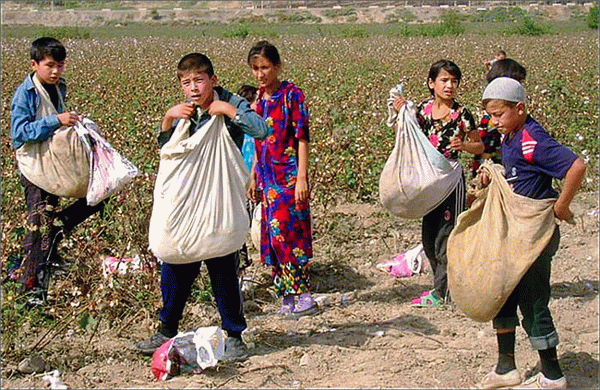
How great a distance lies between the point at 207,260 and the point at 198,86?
0.79 m

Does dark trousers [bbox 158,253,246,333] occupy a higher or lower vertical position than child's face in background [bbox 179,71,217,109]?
lower

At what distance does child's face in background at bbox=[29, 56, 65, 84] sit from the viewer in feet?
16.7

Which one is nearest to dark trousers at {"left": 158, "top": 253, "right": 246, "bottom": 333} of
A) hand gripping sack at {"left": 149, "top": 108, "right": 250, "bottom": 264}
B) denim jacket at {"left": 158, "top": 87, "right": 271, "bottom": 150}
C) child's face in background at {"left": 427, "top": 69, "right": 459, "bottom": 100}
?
hand gripping sack at {"left": 149, "top": 108, "right": 250, "bottom": 264}

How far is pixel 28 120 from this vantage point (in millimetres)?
5055

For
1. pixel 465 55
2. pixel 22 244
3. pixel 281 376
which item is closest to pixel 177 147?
pixel 281 376

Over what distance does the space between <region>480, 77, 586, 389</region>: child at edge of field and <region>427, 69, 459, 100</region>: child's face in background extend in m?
1.07

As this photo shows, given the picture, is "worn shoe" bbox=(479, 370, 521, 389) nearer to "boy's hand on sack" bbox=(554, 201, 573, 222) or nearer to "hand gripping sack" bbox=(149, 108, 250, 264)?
"boy's hand on sack" bbox=(554, 201, 573, 222)

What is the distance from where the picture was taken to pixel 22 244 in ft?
18.0

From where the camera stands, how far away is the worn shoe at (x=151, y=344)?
4.50 metres

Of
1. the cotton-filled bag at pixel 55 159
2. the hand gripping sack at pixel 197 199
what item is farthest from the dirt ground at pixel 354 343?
the cotton-filled bag at pixel 55 159

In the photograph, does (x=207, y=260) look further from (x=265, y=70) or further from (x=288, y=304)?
(x=265, y=70)

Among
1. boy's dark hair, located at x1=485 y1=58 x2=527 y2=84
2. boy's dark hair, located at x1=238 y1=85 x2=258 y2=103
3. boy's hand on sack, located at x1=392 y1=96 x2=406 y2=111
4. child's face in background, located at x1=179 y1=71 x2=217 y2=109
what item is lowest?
boy's hand on sack, located at x1=392 y1=96 x2=406 y2=111

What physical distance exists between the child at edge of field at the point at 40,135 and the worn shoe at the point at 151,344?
753 millimetres

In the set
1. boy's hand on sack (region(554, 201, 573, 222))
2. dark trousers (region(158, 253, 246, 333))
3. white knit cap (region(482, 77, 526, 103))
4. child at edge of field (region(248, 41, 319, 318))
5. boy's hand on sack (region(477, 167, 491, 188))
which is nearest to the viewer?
boy's hand on sack (region(554, 201, 573, 222))
